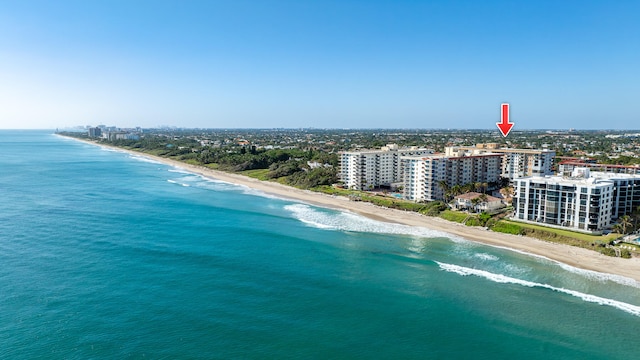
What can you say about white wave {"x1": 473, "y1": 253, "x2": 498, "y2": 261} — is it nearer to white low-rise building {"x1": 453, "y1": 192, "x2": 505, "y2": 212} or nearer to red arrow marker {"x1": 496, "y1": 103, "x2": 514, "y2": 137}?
white low-rise building {"x1": 453, "y1": 192, "x2": 505, "y2": 212}

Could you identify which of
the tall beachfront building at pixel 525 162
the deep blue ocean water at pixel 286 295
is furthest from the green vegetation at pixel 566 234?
the tall beachfront building at pixel 525 162

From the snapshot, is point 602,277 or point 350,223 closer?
point 602,277

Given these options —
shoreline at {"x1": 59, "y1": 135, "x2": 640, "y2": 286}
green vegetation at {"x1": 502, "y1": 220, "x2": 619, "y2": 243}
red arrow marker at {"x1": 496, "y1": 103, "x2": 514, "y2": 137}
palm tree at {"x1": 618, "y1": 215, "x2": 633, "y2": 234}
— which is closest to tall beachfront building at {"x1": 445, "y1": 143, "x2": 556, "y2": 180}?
shoreline at {"x1": 59, "y1": 135, "x2": 640, "y2": 286}

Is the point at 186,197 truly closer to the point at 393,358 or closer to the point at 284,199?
the point at 284,199

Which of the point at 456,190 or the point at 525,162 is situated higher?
the point at 525,162

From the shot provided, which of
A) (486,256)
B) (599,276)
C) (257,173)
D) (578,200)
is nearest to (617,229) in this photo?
(578,200)

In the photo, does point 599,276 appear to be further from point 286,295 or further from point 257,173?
point 257,173

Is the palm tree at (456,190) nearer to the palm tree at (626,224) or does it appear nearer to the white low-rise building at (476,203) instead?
the white low-rise building at (476,203)

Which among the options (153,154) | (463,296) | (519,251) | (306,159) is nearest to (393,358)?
(463,296)
